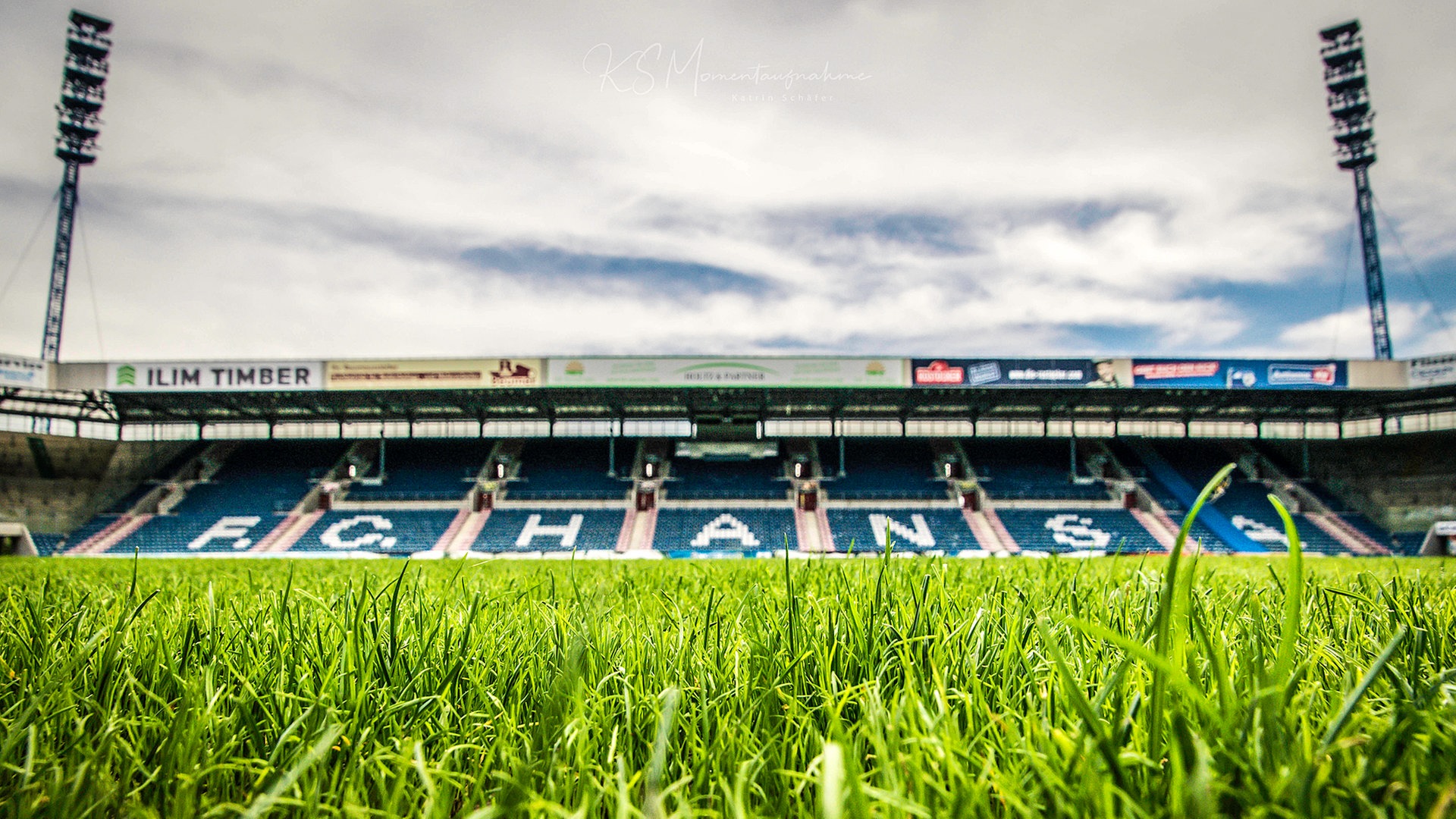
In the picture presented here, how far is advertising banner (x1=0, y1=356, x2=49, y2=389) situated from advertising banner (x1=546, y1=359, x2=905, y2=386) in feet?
61.8

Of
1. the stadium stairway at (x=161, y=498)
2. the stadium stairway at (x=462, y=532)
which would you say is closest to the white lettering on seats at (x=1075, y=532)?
the stadium stairway at (x=462, y=532)

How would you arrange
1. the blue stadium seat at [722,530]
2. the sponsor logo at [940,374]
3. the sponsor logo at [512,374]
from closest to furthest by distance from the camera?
the sponsor logo at [940,374], the sponsor logo at [512,374], the blue stadium seat at [722,530]

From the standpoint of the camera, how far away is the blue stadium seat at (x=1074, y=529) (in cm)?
2598

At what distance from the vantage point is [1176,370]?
25703 millimetres

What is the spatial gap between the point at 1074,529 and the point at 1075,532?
1.24 ft

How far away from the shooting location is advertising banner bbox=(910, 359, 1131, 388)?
85.1 feet

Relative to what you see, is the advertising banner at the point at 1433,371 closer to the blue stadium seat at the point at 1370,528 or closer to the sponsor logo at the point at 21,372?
the blue stadium seat at the point at 1370,528

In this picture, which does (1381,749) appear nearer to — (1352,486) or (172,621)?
(172,621)

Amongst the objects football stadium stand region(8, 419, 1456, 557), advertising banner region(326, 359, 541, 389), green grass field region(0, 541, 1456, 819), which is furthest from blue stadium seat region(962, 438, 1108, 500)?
green grass field region(0, 541, 1456, 819)

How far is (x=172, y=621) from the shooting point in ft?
6.26

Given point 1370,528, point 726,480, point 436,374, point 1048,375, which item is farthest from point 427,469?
point 1370,528

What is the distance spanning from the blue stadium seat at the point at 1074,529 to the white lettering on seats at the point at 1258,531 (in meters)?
3.88

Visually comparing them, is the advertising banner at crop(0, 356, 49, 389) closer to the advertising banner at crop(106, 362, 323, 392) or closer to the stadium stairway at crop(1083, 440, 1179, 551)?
the advertising banner at crop(106, 362, 323, 392)

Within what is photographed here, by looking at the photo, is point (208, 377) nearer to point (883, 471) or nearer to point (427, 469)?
point (427, 469)
